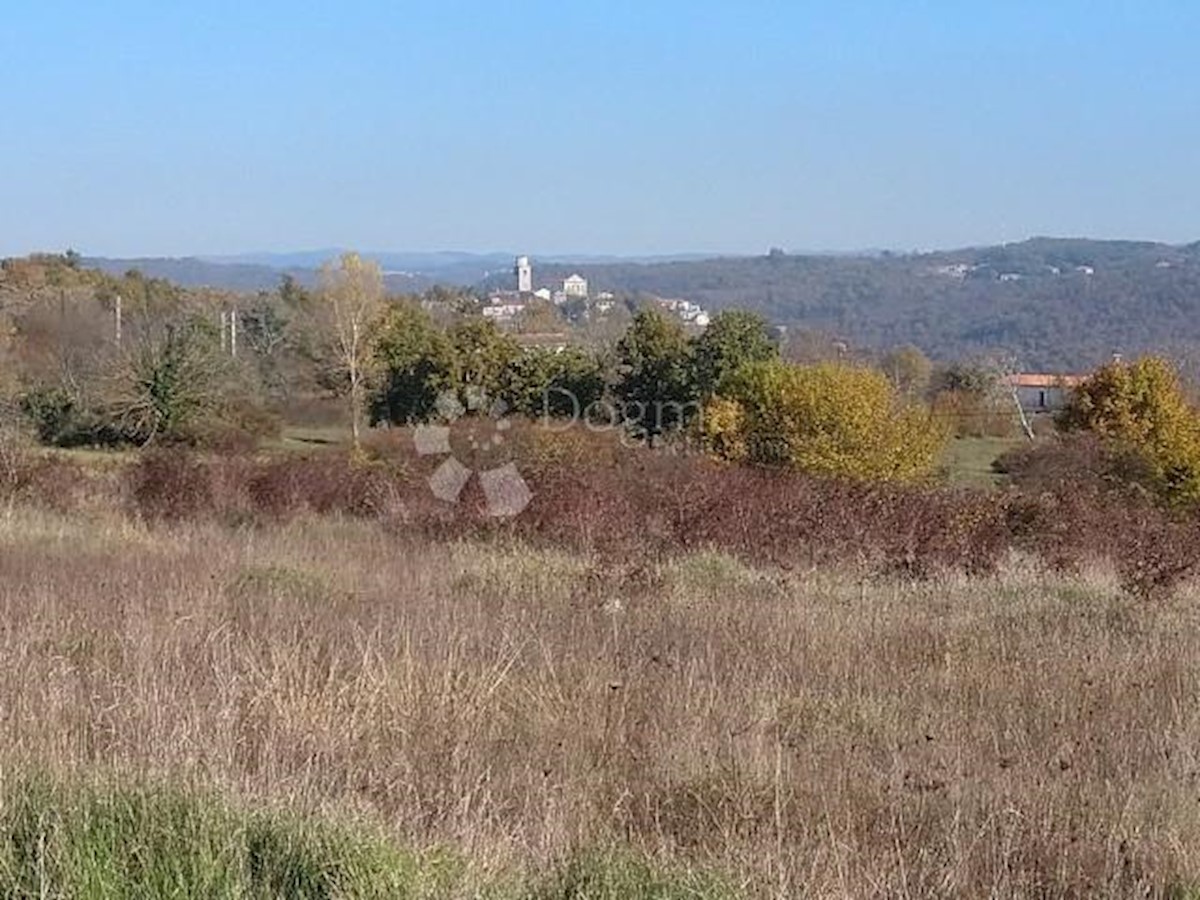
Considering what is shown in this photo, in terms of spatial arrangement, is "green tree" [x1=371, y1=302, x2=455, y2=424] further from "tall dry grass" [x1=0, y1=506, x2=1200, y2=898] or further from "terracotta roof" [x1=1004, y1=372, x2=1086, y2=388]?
"tall dry grass" [x1=0, y1=506, x2=1200, y2=898]

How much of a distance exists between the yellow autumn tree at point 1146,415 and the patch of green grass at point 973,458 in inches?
75.7

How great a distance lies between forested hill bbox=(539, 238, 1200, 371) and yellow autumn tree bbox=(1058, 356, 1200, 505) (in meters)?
26.0

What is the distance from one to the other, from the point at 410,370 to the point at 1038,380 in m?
A: 28.0

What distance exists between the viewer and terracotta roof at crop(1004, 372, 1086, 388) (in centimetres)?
4451

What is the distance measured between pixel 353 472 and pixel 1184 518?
11134 millimetres

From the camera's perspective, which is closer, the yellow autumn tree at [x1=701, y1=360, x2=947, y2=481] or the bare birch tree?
the yellow autumn tree at [x1=701, y1=360, x2=947, y2=481]

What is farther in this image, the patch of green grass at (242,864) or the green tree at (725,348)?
the green tree at (725,348)

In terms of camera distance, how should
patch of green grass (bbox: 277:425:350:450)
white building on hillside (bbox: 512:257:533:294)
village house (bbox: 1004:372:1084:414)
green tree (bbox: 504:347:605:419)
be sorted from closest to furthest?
patch of green grass (bbox: 277:425:350:450), green tree (bbox: 504:347:605:419), village house (bbox: 1004:372:1084:414), white building on hillside (bbox: 512:257:533:294)

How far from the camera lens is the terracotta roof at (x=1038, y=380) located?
44.5 metres

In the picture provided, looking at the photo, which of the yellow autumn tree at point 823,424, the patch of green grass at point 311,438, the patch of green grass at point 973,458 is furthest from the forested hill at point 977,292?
the patch of green grass at point 311,438

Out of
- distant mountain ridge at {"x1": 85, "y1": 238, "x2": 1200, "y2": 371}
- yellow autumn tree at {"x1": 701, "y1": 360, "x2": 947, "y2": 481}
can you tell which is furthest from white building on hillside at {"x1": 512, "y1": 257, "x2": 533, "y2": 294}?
yellow autumn tree at {"x1": 701, "y1": 360, "x2": 947, "y2": 481}

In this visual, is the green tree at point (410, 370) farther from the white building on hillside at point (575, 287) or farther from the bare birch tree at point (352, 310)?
the white building on hillside at point (575, 287)

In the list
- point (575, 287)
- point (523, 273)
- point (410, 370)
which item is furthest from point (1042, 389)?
point (523, 273)

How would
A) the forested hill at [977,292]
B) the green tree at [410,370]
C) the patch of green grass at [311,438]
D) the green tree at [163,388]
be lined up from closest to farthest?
1. the patch of green grass at [311,438]
2. the green tree at [410,370]
3. the green tree at [163,388]
4. the forested hill at [977,292]
